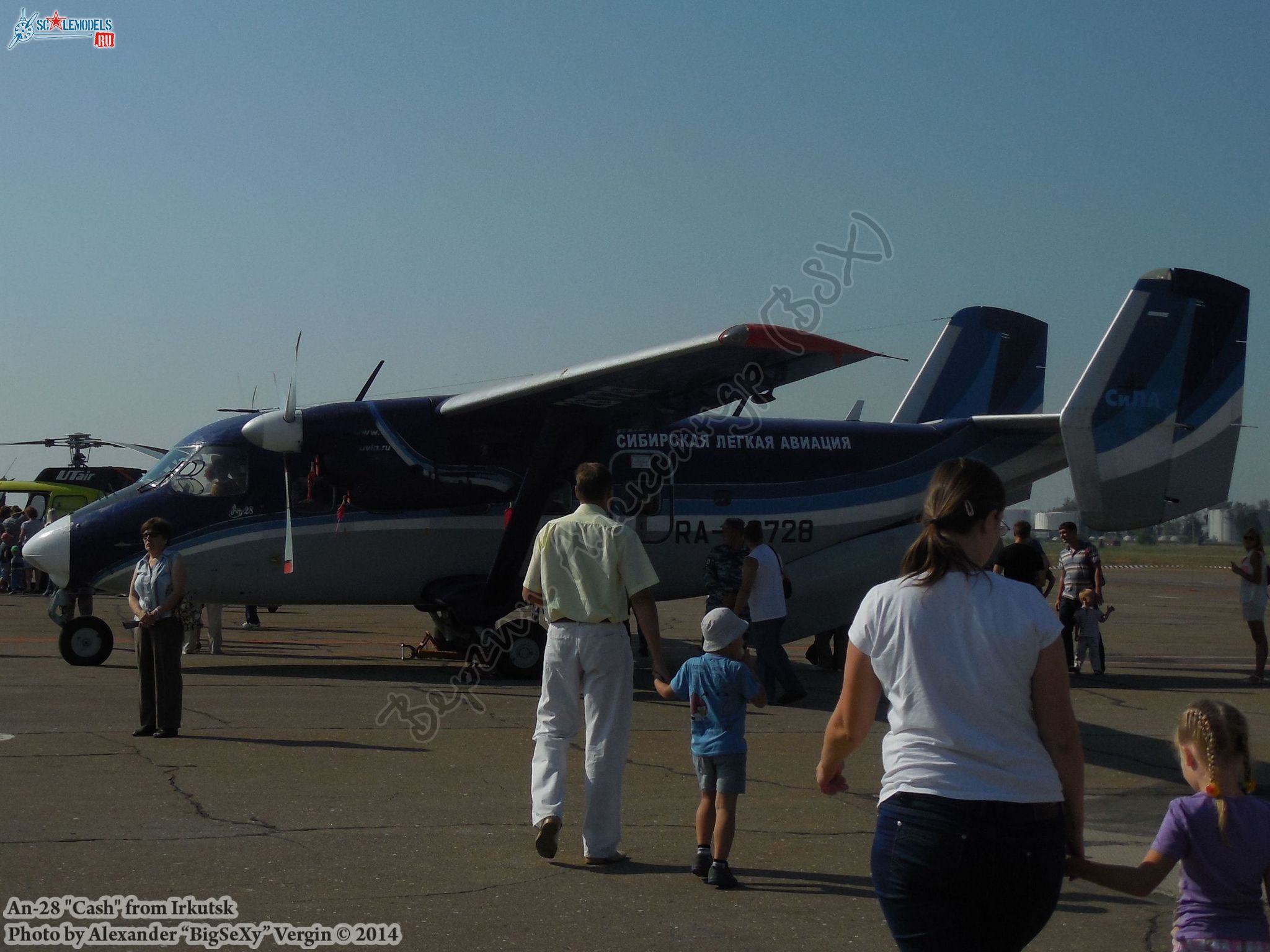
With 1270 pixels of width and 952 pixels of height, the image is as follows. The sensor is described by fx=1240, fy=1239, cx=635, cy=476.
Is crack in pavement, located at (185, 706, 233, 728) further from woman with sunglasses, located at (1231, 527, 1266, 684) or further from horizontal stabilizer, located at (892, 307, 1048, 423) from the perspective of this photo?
horizontal stabilizer, located at (892, 307, 1048, 423)

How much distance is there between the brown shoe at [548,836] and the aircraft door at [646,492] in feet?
27.3

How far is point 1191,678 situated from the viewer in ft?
48.0

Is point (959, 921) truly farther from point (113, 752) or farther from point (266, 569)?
point (266, 569)

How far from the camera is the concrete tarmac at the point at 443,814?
5.12m

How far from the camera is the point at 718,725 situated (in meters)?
5.61

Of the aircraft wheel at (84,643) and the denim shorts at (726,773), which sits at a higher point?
the denim shorts at (726,773)

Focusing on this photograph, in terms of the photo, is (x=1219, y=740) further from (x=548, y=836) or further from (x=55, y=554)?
(x=55, y=554)

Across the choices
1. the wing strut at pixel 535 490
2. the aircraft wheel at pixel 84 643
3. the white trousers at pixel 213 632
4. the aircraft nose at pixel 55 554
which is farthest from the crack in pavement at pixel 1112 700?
the aircraft nose at pixel 55 554

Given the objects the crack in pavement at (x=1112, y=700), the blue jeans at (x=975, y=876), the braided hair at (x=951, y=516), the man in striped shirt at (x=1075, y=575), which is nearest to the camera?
the blue jeans at (x=975, y=876)

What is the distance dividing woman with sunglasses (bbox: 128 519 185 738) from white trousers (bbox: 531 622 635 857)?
403 cm

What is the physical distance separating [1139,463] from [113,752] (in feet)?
35.8

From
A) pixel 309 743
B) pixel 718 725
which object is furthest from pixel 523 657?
pixel 718 725

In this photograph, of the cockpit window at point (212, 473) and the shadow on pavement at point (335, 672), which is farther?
the cockpit window at point (212, 473)

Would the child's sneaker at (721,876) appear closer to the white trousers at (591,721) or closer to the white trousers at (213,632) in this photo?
the white trousers at (591,721)
